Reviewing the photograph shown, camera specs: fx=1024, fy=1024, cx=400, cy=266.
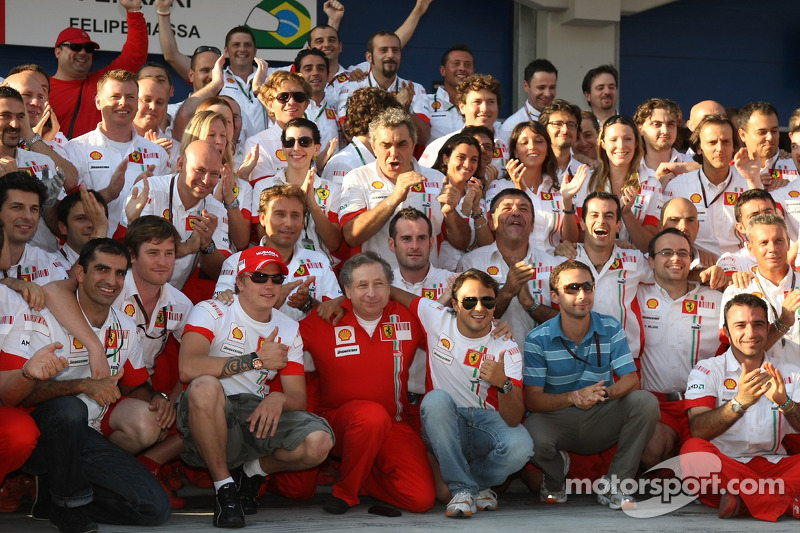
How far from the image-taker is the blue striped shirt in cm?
617

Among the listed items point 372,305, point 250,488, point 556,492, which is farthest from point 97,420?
point 556,492

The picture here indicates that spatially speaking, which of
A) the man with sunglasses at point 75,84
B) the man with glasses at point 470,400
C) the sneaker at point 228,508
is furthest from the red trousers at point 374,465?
the man with sunglasses at point 75,84

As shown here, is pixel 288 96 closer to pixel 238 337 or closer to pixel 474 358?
pixel 238 337

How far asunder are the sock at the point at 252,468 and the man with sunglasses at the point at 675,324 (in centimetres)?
263

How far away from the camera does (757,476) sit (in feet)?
19.0

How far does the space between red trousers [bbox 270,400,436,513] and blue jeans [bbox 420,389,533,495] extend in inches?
5.5

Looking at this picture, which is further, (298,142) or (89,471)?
(298,142)

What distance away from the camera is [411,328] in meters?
6.27

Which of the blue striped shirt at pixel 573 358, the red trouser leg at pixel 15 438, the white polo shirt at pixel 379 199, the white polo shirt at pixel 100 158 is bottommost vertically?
the red trouser leg at pixel 15 438

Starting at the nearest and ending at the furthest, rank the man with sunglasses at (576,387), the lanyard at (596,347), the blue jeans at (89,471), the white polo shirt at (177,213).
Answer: the blue jeans at (89,471), the man with sunglasses at (576,387), the lanyard at (596,347), the white polo shirt at (177,213)

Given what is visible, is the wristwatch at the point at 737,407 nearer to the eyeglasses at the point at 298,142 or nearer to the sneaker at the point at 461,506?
the sneaker at the point at 461,506

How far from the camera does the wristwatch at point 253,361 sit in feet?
18.3

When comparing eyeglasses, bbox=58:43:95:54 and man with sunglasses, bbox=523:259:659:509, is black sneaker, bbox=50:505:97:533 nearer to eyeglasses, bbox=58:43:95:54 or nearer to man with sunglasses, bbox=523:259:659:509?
man with sunglasses, bbox=523:259:659:509

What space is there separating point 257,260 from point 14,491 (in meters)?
1.84
